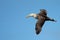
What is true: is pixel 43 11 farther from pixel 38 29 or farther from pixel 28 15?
pixel 38 29

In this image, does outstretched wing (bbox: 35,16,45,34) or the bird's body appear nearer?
outstretched wing (bbox: 35,16,45,34)

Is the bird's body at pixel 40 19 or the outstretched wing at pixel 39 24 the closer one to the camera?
the outstretched wing at pixel 39 24

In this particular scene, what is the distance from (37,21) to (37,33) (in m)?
1.53

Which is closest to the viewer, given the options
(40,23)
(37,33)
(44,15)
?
(37,33)

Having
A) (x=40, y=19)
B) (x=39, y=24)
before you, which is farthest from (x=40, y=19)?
(x=39, y=24)

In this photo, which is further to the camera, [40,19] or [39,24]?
[40,19]

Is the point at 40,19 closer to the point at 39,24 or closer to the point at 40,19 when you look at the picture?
the point at 40,19

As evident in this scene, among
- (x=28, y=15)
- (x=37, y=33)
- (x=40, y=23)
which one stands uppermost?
(x=28, y=15)

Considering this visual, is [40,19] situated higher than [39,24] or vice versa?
[40,19]

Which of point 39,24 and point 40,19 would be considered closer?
point 39,24

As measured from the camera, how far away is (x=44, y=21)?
56.1 ft

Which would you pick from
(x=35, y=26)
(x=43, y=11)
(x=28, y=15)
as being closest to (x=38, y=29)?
(x=35, y=26)

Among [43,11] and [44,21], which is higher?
[43,11]

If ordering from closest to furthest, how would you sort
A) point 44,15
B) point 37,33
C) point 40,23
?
1. point 37,33
2. point 40,23
3. point 44,15
